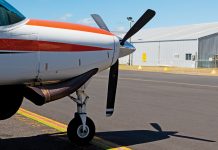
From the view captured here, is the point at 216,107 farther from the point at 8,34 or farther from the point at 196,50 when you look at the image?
the point at 196,50

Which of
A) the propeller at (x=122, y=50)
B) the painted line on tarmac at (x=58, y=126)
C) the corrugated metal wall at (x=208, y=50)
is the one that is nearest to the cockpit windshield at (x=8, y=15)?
the propeller at (x=122, y=50)

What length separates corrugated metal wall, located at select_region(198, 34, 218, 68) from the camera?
60938 mm

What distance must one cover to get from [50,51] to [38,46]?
0.69 feet

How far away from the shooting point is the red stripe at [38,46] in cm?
574

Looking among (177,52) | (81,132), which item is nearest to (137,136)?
(81,132)

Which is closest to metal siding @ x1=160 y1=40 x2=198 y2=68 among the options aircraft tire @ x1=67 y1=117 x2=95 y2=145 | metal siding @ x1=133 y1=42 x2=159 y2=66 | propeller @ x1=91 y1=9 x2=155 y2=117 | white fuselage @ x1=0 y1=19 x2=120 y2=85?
metal siding @ x1=133 y1=42 x2=159 y2=66

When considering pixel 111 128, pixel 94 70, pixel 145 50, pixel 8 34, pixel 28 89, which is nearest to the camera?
pixel 8 34

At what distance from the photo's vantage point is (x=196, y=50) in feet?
201

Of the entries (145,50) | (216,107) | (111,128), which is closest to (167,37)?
(145,50)

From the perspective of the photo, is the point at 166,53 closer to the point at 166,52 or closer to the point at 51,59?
the point at 166,52

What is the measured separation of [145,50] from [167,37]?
5.34 meters

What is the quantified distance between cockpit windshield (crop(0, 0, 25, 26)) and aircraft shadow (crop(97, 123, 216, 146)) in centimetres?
272

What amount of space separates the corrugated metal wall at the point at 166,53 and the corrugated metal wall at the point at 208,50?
93 cm

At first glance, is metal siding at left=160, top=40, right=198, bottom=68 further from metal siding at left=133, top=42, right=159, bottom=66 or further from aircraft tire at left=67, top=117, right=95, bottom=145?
aircraft tire at left=67, top=117, right=95, bottom=145
